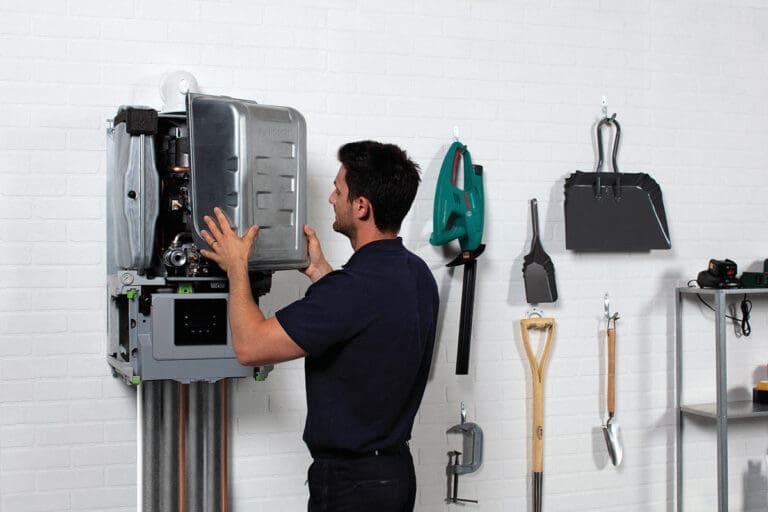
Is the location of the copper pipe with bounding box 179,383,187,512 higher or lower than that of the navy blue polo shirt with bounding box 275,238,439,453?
lower

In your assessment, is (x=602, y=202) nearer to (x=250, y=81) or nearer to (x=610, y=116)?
(x=610, y=116)

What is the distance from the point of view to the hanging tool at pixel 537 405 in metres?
3.55

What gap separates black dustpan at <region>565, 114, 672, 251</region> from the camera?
3654mm

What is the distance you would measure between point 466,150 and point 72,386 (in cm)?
A: 172

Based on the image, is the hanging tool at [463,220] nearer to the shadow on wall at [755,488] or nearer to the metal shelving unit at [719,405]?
the metal shelving unit at [719,405]

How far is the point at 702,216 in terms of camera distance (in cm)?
391

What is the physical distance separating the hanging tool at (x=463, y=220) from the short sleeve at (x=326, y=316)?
3.68 ft

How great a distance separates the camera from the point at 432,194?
11.5 feet

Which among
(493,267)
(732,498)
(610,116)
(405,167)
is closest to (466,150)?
(493,267)

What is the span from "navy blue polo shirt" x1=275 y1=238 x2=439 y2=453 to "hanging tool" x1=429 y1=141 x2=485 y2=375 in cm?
96

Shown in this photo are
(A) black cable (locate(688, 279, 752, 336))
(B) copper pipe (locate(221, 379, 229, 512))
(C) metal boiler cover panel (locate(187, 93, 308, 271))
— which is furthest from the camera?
(A) black cable (locate(688, 279, 752, 336))

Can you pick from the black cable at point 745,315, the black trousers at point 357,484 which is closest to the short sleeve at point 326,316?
the black trousers at point 357,484

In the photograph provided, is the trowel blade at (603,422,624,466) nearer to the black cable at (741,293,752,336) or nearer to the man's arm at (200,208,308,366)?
the black cable at (741,293,752,336)

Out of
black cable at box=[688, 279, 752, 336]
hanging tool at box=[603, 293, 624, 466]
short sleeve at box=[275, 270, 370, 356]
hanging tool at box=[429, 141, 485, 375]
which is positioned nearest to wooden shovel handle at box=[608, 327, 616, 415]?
hanging tool at box=[603, 293, 624, 466]
